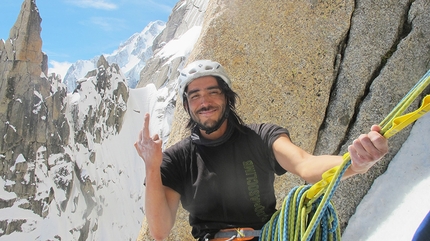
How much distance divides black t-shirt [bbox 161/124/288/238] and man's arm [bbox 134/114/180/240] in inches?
5.5

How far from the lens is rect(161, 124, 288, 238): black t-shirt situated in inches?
125

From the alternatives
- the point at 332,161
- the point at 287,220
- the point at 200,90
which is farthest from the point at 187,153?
the point at 332,161

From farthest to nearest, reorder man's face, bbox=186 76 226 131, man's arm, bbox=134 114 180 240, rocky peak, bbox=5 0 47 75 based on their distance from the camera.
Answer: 1. rocky peak, bbox=5 0 47 75
2. man's face, bbox=186 76 226 131
3. man's arm, bbox=134 114 180 240

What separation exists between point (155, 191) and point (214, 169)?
570 mm

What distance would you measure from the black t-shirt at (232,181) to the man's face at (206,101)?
10.8 inches

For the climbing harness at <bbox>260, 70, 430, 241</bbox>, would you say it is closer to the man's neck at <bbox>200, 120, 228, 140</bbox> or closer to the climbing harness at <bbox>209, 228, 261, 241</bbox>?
the climbing harness at <bbox>209, 228, 261, 241</bbox>

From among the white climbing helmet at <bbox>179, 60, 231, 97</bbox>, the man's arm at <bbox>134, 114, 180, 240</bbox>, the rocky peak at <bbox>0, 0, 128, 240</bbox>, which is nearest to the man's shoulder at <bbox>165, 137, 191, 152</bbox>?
the man's arm at <bbox>134, 114, 180, 240</bbox>

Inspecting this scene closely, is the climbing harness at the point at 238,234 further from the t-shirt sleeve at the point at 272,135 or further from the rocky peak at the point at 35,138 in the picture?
the rocky peak at the point at 35,138

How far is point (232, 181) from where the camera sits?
317cm

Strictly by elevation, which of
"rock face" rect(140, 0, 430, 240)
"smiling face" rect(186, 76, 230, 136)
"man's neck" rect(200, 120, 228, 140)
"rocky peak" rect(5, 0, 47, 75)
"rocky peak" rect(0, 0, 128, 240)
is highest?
"rocky peak" rect(5, 0, 47, 75)

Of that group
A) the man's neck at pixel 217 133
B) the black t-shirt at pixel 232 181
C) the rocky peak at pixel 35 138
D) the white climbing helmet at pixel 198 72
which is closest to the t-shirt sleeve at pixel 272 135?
the black t-shirt at pixel 232 181

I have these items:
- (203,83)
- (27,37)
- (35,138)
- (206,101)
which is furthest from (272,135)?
(35,138)

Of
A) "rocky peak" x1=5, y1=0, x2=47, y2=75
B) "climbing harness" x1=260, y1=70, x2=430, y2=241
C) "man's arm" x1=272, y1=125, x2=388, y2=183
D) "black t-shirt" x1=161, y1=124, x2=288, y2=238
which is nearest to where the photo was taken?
"man's arm" x1=272, y1=125, x2=388, y2=183

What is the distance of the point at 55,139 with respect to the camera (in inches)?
3196
